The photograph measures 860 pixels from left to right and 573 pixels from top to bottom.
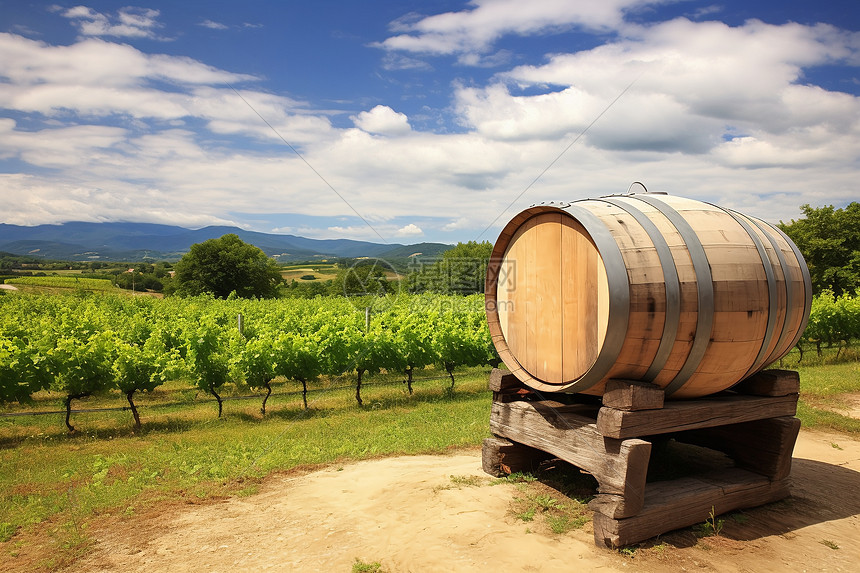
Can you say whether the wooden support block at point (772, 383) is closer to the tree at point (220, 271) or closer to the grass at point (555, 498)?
the grass at point (555, 498)

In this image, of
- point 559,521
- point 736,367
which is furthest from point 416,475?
point 736,367

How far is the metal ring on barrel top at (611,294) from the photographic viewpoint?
3.82 m

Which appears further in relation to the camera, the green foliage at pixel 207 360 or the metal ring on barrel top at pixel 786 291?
the green foliage at pixel 207 360

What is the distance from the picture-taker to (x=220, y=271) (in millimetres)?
56625

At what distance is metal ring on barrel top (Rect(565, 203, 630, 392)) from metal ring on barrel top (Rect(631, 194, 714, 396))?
2.03 feet

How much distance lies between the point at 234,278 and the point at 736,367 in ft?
193

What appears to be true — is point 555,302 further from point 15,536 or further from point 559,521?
point 15,536

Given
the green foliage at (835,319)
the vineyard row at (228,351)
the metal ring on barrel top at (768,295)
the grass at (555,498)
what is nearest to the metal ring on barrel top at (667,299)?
the metal ring on barrel top at (768,295)

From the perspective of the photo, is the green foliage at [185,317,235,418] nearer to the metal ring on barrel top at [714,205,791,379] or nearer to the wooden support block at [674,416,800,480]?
the wooden support block at [674,416,800,480]

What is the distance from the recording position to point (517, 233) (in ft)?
16.5

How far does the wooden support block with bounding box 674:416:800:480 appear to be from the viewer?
498cm

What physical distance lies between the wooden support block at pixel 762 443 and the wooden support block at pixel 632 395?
1.81 m

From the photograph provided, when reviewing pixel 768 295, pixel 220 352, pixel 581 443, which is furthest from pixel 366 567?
pixel 220 352

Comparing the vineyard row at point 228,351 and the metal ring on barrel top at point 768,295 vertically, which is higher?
the metal ring on barrel top at point 768,295
